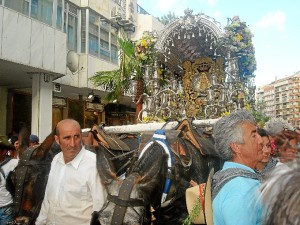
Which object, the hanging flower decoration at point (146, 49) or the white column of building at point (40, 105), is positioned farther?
the white column of building at point (40, 105)

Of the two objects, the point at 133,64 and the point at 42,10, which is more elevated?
the point at 42,10

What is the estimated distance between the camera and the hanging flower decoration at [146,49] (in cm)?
1137

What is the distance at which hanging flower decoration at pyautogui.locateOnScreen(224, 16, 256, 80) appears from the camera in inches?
407

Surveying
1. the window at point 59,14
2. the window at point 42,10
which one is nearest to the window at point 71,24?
the window at point 59,14

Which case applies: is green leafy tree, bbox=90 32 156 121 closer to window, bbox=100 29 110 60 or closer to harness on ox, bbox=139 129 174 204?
window, bbox=100 29 110 60

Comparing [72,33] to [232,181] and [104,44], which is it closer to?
[104,44]

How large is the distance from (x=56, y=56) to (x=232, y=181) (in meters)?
12.3

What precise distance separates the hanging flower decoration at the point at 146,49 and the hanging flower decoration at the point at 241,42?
2.35 metres

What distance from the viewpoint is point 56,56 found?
13391 millimetres

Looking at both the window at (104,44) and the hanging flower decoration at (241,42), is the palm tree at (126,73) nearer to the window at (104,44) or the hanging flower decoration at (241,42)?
the hanging flower decoration at (241,42)

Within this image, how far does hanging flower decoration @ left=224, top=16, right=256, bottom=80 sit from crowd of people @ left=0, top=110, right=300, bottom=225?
21.4 ft

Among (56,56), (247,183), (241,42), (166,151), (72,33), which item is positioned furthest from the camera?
(72,33)

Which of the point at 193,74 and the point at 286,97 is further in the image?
the point at 286,97

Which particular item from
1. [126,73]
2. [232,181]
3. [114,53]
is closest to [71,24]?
[114,53]
